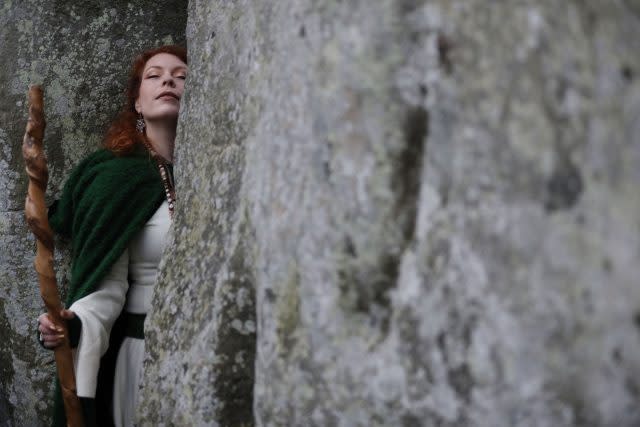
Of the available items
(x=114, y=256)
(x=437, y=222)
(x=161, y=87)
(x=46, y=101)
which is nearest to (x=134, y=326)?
(x=114, y=256)

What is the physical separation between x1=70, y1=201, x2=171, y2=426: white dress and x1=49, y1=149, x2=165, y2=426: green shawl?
0.11 ft

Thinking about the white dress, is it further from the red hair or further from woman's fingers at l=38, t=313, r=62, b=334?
the red hair

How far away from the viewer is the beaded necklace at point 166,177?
1.92 meters

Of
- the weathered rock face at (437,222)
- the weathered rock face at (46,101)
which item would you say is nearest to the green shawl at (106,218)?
the weathered rock face at (46,101)

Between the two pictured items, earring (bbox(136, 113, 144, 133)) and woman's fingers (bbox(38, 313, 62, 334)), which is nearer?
woman's fingers (bbox(38, 313, 62, 334))

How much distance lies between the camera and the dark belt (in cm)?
196

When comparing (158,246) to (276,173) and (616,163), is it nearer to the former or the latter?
(276,173)

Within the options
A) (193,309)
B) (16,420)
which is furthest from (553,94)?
(16,420)

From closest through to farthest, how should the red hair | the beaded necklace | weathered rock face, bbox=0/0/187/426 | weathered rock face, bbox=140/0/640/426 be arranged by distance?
weathered rock face, bbox=140/0/640/426, the beaded necklace, the red hair, weathered rock face, bbox=0/0/187/426

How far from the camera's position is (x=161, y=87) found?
211 cm

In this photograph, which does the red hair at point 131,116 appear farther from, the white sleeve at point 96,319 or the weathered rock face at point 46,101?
the white sleeve at point 96,319

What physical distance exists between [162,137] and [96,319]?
0.63 m

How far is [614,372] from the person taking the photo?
831 mm

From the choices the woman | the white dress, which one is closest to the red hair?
the woman
